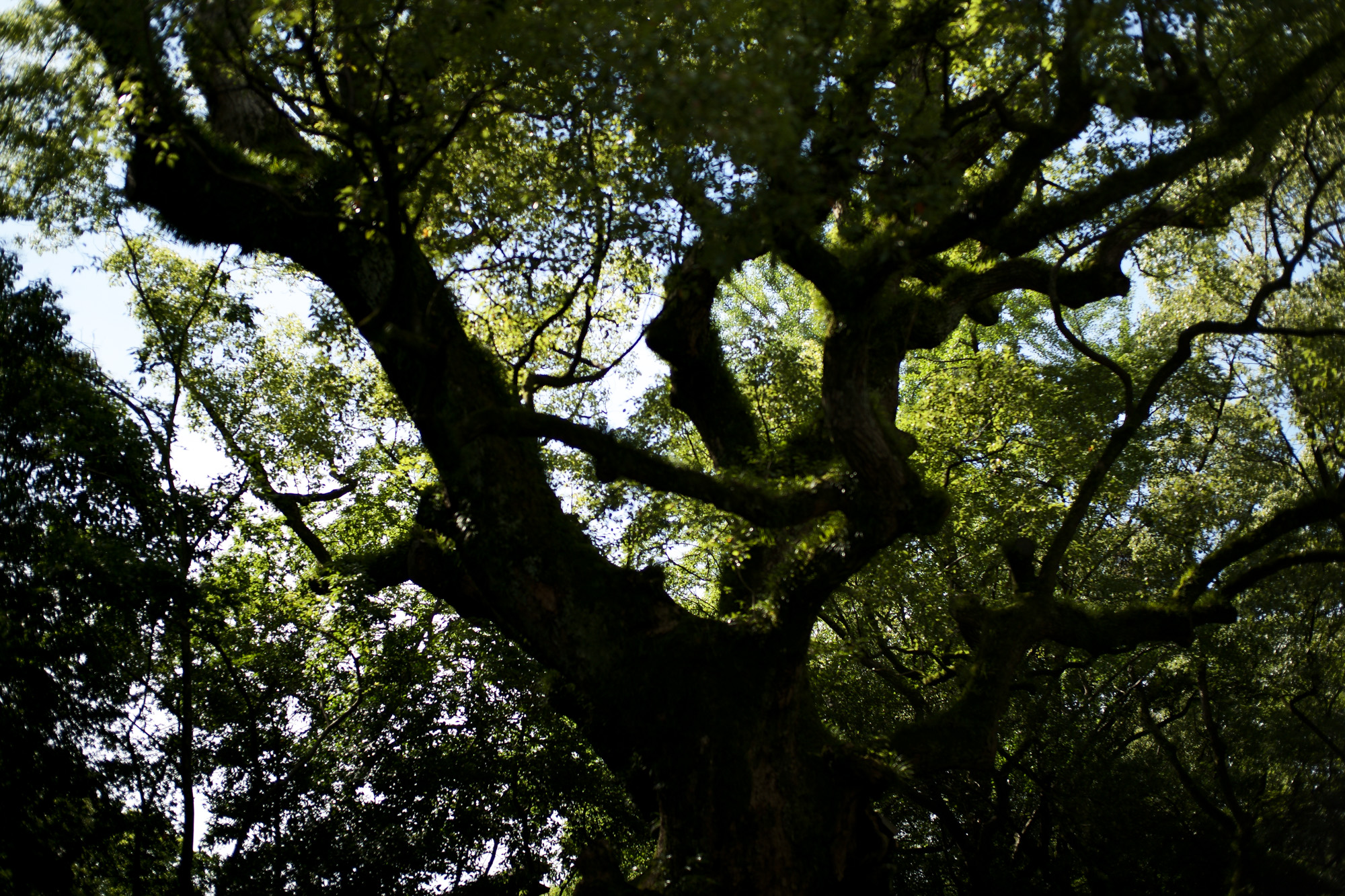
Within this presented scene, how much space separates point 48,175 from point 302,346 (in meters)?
5.37

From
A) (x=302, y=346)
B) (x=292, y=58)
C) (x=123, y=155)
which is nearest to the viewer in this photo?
(x=123, y=155)

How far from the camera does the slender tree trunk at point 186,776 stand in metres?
7.64

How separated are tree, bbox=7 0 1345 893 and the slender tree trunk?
1533mm

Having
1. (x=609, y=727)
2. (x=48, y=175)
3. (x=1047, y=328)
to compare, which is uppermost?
(x=1047, y=328)

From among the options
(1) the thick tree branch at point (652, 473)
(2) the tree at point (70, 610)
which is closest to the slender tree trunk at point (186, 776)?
(2) the tree at point (70, 610)

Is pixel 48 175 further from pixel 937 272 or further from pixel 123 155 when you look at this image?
pixel 937 272

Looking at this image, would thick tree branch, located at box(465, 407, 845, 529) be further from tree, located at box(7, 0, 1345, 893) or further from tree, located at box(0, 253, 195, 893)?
tree, located at box(0, 253, 195, 893)

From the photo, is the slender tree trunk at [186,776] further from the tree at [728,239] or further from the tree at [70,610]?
the tree at [728,239]

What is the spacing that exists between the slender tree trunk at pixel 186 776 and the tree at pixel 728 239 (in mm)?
1533

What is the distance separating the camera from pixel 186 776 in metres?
7.87

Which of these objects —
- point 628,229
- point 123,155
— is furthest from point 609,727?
point 123,155

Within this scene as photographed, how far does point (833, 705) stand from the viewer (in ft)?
37.3

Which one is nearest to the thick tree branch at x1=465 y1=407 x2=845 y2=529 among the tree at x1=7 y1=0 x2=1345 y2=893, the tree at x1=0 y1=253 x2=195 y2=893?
the tree at x1=7 y1=0 x2=1345 y2=893

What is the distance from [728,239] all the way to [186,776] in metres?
6.61
